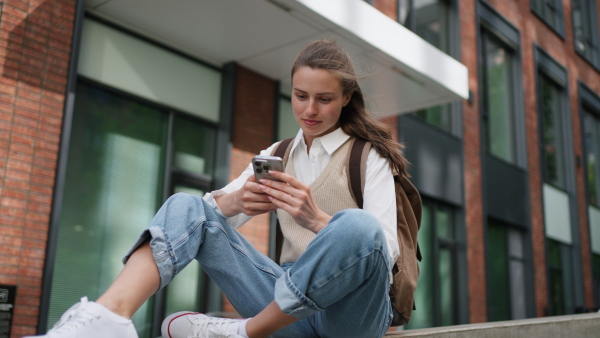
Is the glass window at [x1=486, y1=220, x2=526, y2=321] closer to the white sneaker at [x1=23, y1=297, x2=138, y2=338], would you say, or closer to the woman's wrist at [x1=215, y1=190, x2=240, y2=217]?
the woman's wrist at [x1=215, y1=190, x2=240, y2=217]

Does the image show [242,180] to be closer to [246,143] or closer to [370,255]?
[370,255]

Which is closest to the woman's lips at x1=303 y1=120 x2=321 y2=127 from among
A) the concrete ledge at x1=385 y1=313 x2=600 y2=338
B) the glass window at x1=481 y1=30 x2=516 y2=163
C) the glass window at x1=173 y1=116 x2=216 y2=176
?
the concrete ledge at x1=385 y1=313 x2=600 y2=338

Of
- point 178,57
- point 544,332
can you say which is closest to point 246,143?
point 178,57

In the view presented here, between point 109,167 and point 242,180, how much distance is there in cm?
371

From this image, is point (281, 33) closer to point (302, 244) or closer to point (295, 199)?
point (302, 244)

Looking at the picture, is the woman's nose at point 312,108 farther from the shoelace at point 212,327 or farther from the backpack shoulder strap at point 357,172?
the shoelace at point 212,327

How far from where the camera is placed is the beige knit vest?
2.50 m

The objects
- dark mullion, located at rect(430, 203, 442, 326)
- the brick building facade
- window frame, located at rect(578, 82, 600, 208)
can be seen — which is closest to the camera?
the brick building facade

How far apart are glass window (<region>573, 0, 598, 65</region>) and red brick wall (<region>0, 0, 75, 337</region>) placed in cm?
1523

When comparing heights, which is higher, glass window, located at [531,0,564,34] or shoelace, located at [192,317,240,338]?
glass window, located at [531,0,564,34]

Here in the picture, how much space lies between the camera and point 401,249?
2.38m

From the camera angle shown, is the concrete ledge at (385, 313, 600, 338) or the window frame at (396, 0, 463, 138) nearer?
the concrete ledge at (385, 313, 600, 338)

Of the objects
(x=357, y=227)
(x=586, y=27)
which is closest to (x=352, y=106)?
(x=357, y=227)

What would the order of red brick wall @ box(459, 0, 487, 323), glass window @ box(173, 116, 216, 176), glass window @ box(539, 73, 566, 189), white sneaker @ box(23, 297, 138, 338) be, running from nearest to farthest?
white sneaker @ box(23, 297, 138, 338)
glass window @ box(173, 116, 216, 176)
red brick wall @ box(459, 0, 487, 323)
glass window @ box(539, 73, 566, 189)
